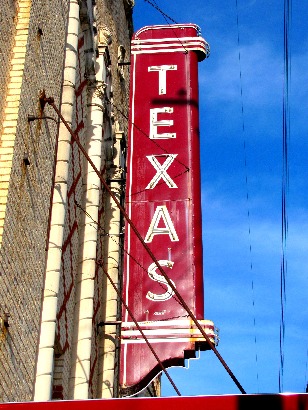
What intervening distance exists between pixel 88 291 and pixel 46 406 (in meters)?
7.97

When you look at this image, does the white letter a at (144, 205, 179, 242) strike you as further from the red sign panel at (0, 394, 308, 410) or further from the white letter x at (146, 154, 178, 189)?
the red sign panel at (0, 394, 308, 410)

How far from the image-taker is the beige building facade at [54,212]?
9664 mm

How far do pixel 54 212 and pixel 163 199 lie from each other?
2.79 m

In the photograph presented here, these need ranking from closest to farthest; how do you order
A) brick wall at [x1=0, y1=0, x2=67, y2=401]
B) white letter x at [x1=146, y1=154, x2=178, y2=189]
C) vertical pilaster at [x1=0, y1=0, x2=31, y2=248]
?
brick wall at [x1=0, y1=0, x2=67, y2=401], vertical pilaster at [x1=0, y1=0, x2=31, y2=248], white letter x at [x1=146, y1=154, x2=178, y2=189]

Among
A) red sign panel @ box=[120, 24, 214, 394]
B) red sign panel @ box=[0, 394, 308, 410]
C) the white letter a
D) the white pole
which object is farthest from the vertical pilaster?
the white letter a

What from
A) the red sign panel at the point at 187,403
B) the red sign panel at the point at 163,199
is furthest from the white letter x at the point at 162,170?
the red sign panel at the point at 187,403

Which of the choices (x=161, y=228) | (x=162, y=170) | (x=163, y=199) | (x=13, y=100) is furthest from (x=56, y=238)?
(x=162, y=170)

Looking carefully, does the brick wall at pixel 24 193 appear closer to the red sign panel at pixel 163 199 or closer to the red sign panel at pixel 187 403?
the red sign panel at pixel 163 199

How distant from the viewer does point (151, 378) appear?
11.9 metres

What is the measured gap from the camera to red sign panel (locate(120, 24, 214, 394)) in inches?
472

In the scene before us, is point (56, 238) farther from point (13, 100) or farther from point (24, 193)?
point (13, 100)

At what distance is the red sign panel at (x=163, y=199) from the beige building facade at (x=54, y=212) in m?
1.19

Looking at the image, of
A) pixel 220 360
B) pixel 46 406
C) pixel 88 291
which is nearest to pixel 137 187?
pixel 88 291

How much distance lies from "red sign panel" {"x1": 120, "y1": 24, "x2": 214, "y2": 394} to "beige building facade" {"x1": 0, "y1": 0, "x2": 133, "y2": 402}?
119cm
